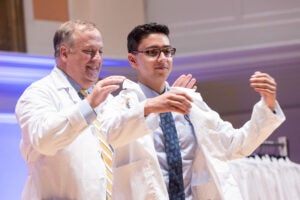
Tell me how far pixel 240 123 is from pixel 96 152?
7.85 ft

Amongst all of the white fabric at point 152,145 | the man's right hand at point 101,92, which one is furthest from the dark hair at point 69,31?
the man's right hand at point 101,92

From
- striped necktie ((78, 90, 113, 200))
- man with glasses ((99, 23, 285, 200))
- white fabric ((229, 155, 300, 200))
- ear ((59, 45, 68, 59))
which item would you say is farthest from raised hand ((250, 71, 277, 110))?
white fabric ((229, 155, 300, 200))

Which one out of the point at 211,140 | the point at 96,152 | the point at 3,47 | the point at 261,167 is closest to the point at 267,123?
the point at 211,140

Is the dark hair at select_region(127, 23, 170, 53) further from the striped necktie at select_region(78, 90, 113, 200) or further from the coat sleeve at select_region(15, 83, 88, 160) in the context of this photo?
the coat sleeve at select_region(15, 83, 88, 160)

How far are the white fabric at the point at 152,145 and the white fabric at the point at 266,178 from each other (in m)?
1.35

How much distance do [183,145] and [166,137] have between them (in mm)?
79

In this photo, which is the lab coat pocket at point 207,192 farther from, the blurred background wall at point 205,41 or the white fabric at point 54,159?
the blurred background wall at point 205,41

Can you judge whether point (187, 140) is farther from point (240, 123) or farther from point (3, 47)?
point (240, 123)

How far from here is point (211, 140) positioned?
9.47 feet

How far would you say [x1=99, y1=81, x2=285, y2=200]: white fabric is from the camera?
2.67 m

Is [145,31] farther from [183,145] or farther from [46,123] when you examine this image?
[46,123]

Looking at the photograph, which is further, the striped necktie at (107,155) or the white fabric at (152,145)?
the striped necktie at (107,155)

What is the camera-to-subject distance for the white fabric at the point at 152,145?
8.75ft

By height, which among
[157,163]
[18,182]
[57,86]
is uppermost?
[57,86]
